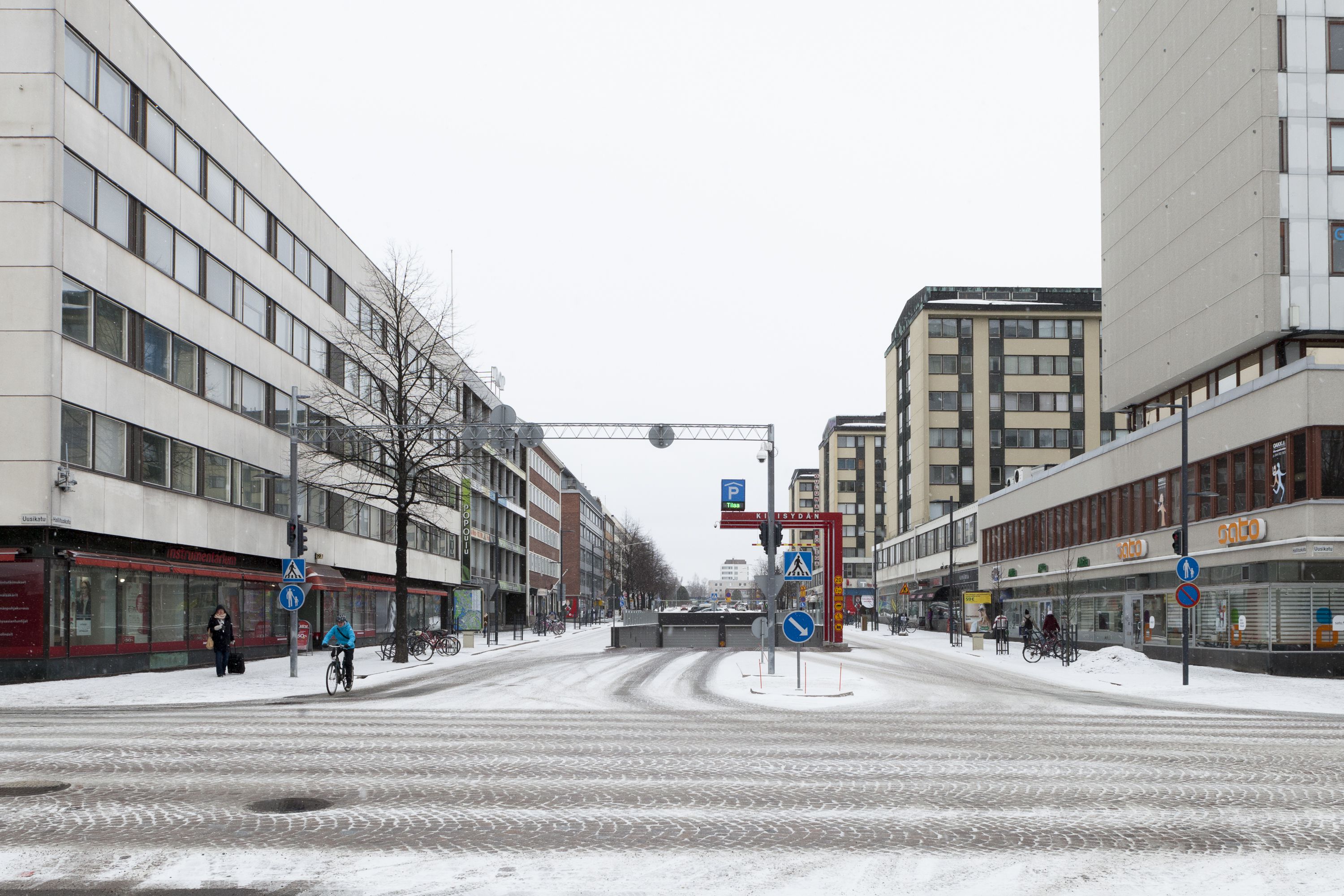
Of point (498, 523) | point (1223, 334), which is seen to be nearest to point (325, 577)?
point (1223, 334)

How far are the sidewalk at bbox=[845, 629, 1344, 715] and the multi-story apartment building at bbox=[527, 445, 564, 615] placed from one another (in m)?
58.4

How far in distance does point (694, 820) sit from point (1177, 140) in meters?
38.1

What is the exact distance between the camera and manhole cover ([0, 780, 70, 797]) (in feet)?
35.2

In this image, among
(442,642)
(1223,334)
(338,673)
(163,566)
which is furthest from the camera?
(442,642)

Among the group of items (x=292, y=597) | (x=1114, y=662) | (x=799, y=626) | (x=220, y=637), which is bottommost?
(x=1114, y=662)

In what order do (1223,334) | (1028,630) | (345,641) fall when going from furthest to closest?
(1028,630)
(1223,334)
(345,641)

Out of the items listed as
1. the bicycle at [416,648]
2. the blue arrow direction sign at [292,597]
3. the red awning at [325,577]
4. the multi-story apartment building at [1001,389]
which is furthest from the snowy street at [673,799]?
the multi-story apartment building at [1001,389]

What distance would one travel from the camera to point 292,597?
27797 millimetres

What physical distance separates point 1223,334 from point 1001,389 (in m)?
53.7

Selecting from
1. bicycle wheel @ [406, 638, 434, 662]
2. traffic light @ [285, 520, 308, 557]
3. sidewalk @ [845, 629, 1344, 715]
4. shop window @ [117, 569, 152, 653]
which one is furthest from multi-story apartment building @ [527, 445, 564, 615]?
traffic light @ [285, 520, 308, 557]

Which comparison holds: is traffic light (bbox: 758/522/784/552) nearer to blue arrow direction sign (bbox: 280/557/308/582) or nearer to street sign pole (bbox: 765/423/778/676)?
street sign pole (bbox: 765/423/778/676)

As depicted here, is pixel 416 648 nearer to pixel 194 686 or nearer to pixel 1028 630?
pixel 194 686

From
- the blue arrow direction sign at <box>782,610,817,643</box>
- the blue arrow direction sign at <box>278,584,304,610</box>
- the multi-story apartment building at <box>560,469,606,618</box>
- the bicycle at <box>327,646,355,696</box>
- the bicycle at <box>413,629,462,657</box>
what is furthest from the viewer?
the multi-story apartment building at <box>560,469,606,618</box>

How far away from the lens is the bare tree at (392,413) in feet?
123
